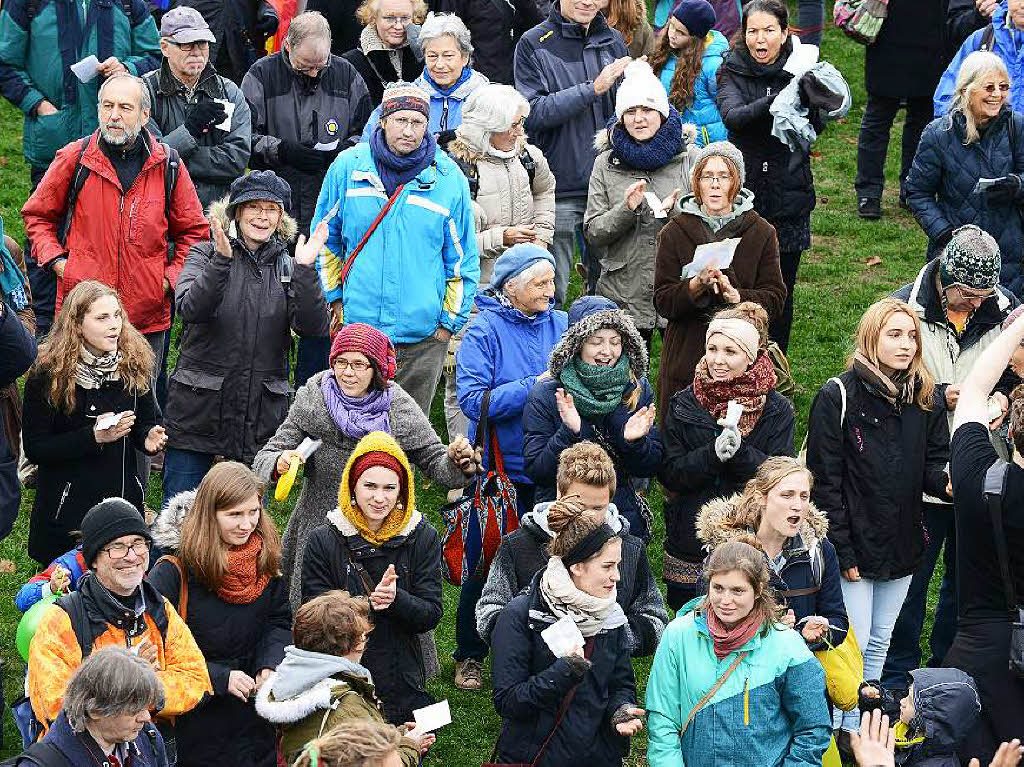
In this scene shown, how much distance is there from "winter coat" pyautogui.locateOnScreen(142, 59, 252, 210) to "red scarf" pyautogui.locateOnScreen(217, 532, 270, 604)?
4.28 meters

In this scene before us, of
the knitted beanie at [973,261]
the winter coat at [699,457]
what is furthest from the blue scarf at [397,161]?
the knitted beanie at [973,261]

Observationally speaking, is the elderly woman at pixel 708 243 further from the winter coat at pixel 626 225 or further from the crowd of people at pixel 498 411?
the winter coat at pixel 626 225

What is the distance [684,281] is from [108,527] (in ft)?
13.4

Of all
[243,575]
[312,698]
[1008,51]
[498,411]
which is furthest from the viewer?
[1008,51]

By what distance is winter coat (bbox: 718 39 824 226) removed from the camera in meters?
11.1

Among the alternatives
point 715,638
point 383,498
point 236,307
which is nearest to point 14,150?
point 236,307

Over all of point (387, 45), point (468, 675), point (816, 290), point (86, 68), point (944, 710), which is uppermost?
point (944, 710)

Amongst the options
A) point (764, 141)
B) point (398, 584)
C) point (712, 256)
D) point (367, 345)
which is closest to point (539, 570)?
point (398, 584)

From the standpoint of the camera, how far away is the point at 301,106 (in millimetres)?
11164

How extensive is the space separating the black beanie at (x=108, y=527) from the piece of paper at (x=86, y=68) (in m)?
5.04

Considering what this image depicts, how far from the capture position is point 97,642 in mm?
6297

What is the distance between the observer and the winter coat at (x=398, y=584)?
713 cm

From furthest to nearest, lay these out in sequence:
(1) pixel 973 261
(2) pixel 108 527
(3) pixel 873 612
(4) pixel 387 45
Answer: (4) pixel 387 45, (1) pixel 973 261, (3) pixel 873 612, (2) pixel 108 527

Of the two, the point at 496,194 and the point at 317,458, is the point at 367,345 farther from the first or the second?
the point at 496,194
